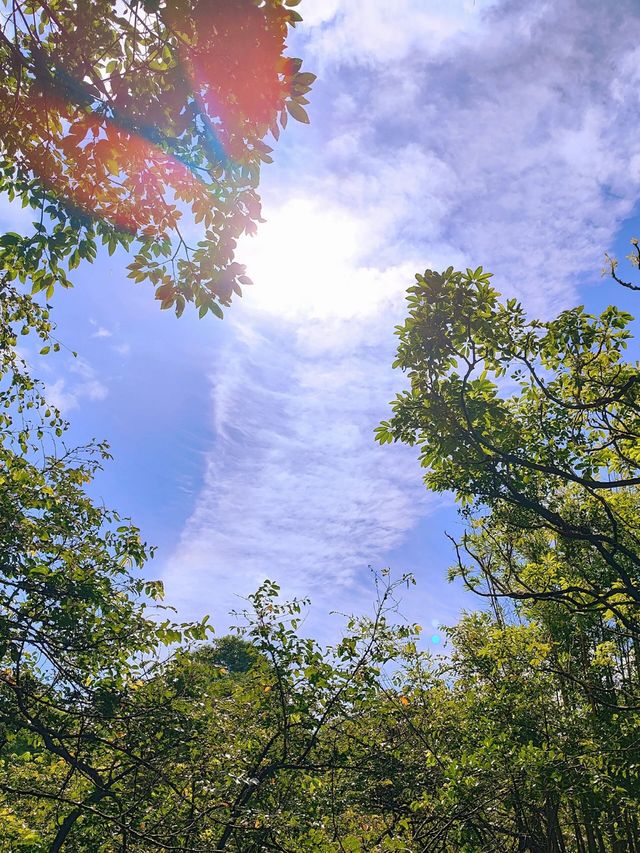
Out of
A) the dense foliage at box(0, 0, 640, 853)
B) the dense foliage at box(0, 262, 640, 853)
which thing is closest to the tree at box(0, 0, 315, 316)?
the dense foliage at box(0, 0, 640, 853)

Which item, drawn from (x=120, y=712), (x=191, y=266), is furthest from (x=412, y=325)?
(x=120, y=712)

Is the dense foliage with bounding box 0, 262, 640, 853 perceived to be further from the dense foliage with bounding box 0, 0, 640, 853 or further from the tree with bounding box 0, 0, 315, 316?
the tree with bounding box 0, 0, 315, 316

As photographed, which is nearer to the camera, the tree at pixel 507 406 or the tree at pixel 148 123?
the tree at pixel 148 123

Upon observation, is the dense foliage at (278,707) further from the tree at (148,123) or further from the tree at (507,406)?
the tree at (148,123)

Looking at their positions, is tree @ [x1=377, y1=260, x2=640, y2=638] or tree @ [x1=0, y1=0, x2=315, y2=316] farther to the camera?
tree @ [x1=377, y1=260, x2=640, y2=638]

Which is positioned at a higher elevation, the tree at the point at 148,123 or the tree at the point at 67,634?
the tree at the point at 148,123

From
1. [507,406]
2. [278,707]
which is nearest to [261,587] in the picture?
[278,707]

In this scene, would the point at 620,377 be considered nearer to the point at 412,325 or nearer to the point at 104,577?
Answer: the point at 412,325

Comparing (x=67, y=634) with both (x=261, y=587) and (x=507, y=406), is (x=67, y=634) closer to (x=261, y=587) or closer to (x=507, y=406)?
(x=261, y=587)

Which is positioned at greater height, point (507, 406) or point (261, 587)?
point (507, 406)

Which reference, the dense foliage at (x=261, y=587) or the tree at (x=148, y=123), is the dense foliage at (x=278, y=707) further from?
the tree at (x=148, y=123)

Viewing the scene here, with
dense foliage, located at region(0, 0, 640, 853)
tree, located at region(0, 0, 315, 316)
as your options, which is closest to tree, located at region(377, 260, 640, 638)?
dense foliage, located at region(0, 0, 640, 853)

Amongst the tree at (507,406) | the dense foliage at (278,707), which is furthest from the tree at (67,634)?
the tree at (507,406)

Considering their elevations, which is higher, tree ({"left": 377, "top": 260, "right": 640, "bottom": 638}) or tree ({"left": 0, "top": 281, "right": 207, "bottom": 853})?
tree ({"left": 377, "top": 260, "right": 640, "bottom": 638})
